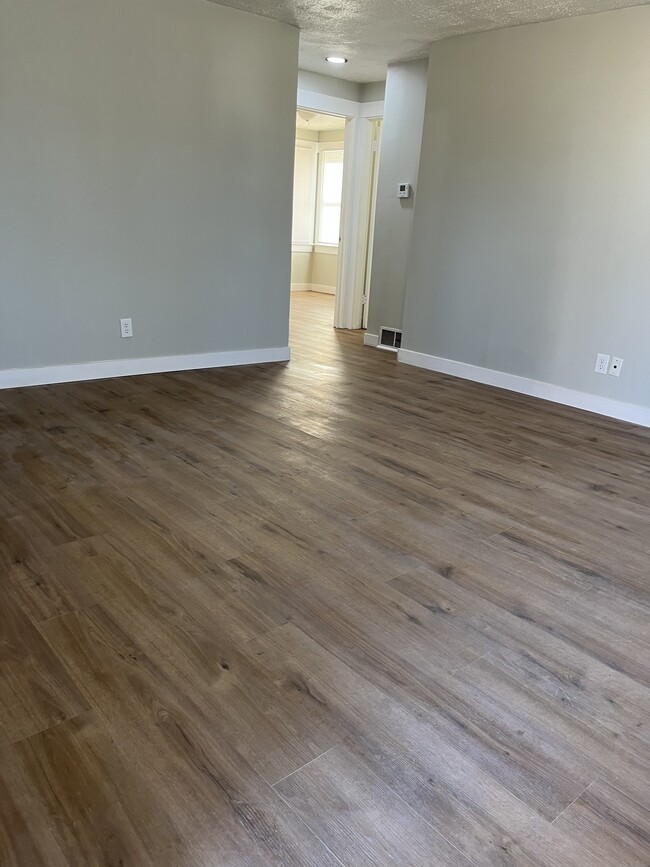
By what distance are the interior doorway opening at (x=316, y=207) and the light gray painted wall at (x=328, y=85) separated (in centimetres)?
359

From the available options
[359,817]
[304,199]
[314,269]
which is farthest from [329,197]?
[359,817]

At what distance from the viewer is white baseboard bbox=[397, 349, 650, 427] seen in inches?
153

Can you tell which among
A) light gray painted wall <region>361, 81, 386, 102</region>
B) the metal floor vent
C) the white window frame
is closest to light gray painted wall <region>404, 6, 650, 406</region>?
the metal floor vent

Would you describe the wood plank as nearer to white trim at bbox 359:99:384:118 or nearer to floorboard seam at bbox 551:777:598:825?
floorboard seam at bbox 551:777:598:825

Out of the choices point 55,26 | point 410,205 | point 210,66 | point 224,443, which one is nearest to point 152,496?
point 224,443

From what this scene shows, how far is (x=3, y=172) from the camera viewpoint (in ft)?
11.1

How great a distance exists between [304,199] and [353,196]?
13.3 feet

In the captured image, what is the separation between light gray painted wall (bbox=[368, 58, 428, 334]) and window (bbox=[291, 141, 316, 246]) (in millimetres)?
4616

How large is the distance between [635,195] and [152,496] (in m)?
3.28

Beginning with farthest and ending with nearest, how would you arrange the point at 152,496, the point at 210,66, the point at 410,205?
the point at 410,205
the point at 210,66
the point at 152,496

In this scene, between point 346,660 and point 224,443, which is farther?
point 224,443

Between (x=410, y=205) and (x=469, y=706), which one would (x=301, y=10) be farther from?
(x=469, y=706)

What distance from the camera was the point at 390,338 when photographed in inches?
229

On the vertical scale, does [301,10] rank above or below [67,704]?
above
